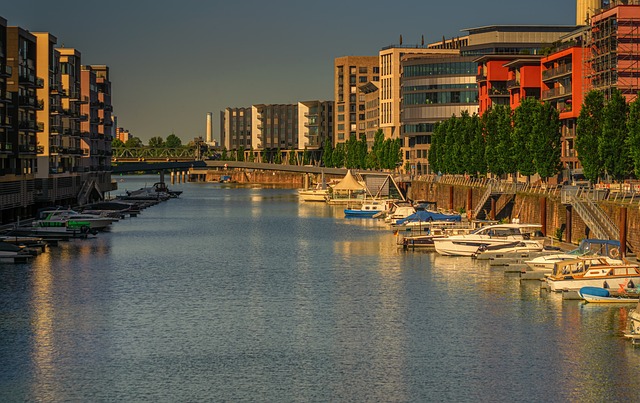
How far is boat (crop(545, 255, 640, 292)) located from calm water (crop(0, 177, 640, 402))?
1438mm

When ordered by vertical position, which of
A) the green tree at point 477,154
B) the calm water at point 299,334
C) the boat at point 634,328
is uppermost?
the green tree at point 477,154

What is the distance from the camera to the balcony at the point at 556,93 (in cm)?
15938

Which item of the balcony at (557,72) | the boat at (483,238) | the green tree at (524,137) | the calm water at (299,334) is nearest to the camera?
the calm water at (299,334)

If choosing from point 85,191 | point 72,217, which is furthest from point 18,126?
point 85,191

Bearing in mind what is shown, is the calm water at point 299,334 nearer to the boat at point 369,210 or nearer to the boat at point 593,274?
the boat at point 593,274

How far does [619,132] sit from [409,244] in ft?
78.6

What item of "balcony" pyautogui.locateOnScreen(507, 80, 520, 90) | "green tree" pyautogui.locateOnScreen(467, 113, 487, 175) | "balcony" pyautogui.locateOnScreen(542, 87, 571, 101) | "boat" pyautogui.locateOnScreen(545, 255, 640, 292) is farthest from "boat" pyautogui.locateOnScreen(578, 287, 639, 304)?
"balcony" pyautogui.locateOnScreen(507, 80, 520, 90)

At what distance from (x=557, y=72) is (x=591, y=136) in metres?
54.2

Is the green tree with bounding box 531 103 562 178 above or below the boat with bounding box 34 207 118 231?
above

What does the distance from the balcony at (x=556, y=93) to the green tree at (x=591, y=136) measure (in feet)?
135

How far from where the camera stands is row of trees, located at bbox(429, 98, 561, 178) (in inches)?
5123

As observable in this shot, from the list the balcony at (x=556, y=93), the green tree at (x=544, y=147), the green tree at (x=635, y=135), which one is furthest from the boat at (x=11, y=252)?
the balcony at (x=556, y=93)

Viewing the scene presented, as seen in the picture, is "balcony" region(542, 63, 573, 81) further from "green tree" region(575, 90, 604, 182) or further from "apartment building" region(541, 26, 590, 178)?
"green tree" region(575, 90, 604, 182)

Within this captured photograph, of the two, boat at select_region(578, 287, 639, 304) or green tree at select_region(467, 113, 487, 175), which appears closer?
boat at select_region(578, 287, 639, 304)
